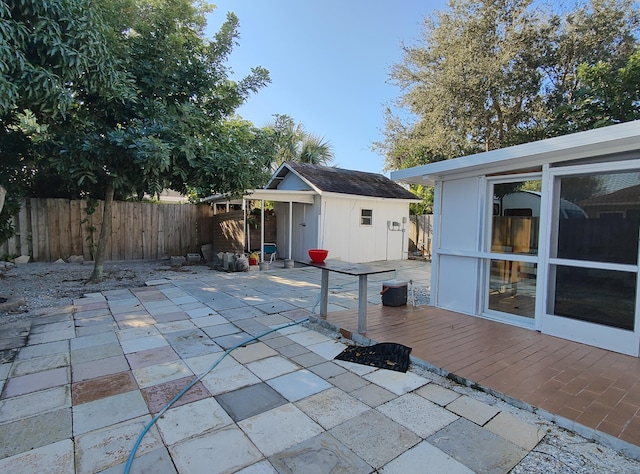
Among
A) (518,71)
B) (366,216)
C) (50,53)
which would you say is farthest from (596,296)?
(518,71)

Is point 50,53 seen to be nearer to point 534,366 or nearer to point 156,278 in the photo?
point 156,278

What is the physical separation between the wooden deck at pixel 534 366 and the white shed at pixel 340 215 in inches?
241

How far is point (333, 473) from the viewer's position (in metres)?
1.79

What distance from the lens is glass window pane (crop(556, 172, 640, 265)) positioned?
326cm

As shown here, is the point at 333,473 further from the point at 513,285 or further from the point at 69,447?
the point at 513,285

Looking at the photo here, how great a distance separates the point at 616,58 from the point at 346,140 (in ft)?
38.8

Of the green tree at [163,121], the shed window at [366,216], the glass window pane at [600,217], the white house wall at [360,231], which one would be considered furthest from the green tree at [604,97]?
the green tree at [163,121]

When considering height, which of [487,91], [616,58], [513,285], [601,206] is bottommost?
[513,285]

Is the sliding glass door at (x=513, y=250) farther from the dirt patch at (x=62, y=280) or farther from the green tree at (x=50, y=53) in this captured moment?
the dirt patch at (x=62, y=280)

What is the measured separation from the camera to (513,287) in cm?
437

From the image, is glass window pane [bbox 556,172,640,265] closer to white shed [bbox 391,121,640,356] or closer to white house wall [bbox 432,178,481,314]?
white shed [bbox 391,121,640,356]

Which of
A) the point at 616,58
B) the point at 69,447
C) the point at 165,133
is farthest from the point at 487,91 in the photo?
the point at 69,447

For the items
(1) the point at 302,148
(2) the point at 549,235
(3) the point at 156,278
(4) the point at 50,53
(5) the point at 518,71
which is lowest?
(3) the point at 156,278

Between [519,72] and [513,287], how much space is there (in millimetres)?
8599
